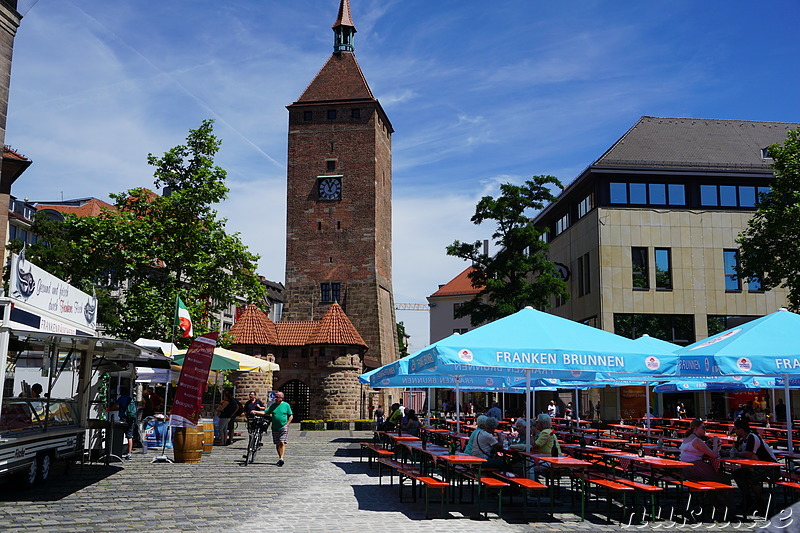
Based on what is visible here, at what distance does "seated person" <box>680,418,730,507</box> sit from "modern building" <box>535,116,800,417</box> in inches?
1046

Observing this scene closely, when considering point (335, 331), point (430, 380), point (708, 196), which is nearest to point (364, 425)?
point (335, 331)

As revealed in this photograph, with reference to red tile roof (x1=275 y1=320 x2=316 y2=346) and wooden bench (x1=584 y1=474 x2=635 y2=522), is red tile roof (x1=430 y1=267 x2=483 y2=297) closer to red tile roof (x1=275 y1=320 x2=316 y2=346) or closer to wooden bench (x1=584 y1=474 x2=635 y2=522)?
red tile roof (x1=275 y1=320 x2=316 y2=346)

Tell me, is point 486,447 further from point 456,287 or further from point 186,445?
point 456,287

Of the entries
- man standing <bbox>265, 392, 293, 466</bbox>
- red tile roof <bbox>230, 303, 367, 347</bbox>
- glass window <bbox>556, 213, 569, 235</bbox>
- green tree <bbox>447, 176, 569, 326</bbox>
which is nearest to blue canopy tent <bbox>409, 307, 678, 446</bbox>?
man standing <bbox>265, 392, 293, 466</bbox>

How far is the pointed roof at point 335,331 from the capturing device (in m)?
44.1

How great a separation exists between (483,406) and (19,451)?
44.6m

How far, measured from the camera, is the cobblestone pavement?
849 cm

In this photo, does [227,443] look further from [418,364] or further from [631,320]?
[631,320]

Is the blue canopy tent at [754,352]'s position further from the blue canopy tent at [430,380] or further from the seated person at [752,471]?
the blue canopy tent at [430,380]

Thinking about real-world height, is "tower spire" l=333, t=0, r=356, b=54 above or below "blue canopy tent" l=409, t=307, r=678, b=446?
above

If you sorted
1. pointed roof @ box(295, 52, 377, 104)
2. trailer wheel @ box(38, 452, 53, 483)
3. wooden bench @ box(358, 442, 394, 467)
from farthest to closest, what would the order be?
1. pointed roof @ box(295, 52, 377, 104)
2. wooden bench @ box(358, 442, 394, 467)
3. trailer wheel @ box(38, 452, 53, 483)

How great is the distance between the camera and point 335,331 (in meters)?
44.5

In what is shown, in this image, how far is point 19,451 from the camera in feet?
34.6

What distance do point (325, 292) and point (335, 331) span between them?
5836 millimetres
